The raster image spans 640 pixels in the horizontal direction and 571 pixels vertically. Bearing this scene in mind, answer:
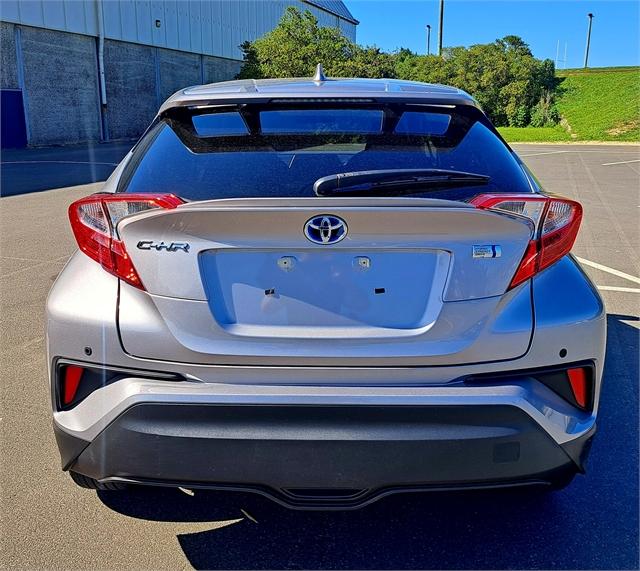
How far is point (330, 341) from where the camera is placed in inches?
80.3

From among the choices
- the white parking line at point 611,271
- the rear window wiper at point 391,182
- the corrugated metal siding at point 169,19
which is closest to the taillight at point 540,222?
the rear window wiper at point 391,182

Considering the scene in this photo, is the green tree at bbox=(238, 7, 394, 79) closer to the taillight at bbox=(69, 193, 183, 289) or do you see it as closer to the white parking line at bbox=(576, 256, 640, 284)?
the white parking line at bbox=(576, 256, 640, 284)

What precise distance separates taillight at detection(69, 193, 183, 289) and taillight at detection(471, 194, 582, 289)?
3.39 ft

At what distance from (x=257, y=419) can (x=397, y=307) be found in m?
0.55

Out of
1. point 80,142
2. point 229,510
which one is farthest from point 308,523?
point 80,142

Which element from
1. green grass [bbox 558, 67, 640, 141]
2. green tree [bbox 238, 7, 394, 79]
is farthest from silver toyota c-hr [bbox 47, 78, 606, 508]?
green grass [bbox 558, 67, 640, 141]

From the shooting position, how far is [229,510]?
2680 millimetres

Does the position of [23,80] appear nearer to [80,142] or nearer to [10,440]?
[80,142]

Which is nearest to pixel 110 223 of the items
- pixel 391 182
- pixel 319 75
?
pixel 391 182

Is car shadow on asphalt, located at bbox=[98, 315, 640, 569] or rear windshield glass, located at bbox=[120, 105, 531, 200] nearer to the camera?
rear windshield glass, located at bbox=[120, 105, 531, 200]

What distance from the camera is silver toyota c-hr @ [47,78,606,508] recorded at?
2.00 metres

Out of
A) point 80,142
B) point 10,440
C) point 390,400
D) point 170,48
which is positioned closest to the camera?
point 390,400

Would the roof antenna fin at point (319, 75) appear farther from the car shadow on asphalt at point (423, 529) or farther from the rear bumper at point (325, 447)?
the car shadow on asphalt at point (423, 529)

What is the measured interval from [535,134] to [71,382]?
40382 mm
